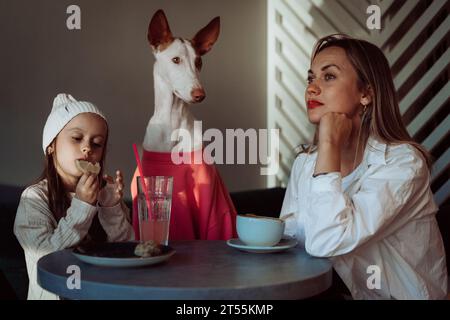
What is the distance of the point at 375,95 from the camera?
4.85ft

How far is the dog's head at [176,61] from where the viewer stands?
170 cm

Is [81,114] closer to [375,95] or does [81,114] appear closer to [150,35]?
[150,35]

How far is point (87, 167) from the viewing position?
55.9 inches

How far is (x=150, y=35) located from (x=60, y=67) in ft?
1.60

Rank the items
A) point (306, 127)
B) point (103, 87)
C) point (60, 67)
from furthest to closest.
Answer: point (306, 127), point (103, 87), point (60, 67)

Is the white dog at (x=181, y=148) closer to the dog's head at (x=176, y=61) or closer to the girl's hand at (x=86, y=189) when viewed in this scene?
the dog's head at (x=176, y=61)

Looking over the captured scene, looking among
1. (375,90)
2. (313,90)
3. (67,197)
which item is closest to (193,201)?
(67,197)

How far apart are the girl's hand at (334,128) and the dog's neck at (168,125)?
469 mm

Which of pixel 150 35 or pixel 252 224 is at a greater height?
pixel 150 35

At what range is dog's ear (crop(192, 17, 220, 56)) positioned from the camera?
1808 mm

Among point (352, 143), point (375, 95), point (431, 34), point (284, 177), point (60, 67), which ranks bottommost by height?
point (284, 177)

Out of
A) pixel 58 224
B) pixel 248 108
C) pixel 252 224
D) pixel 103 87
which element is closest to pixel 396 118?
pixel 252 224

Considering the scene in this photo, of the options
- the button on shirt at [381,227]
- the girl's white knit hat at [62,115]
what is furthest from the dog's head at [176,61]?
the button on shirt at [381,227]

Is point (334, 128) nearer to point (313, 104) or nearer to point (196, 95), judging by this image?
point (313, 104)
